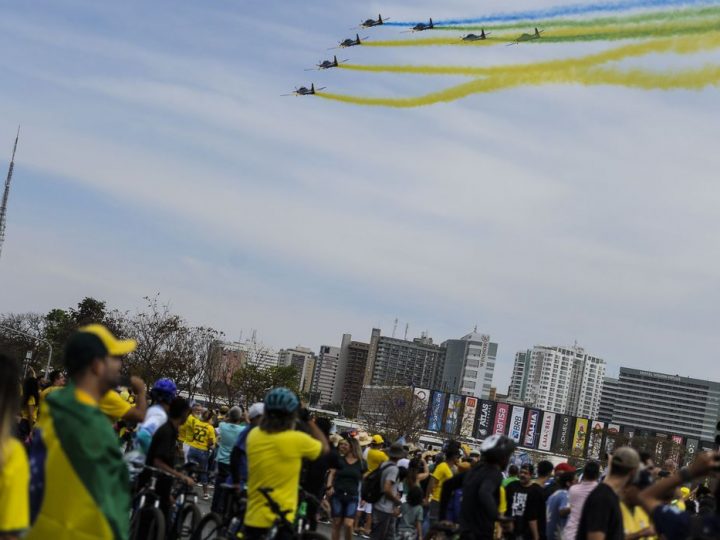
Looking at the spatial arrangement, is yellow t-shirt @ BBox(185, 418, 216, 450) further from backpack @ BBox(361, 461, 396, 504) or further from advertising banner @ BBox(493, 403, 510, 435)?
advertising banner @ BBox(493, 403, 510, 435)

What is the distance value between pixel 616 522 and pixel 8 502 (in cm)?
518

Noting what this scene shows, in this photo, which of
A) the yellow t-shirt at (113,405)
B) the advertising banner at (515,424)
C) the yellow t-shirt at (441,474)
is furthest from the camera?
the advertising banner at (515,424)

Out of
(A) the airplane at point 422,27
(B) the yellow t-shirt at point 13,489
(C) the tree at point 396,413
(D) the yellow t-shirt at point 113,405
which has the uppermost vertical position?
(A) the airplane at point 422,27

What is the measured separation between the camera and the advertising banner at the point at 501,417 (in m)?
160

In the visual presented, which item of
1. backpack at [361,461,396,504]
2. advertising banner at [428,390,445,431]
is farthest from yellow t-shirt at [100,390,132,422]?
advertising banner at [428,390,445,431]

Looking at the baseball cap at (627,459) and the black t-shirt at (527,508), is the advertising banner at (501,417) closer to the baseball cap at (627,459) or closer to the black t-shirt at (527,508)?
the black t-shirt at (527,508)

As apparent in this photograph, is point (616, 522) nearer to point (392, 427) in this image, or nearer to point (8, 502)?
point (8, 502)

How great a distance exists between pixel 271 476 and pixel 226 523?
2220mm

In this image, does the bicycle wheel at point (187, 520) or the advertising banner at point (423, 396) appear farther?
the advertising banner at point (423, 396)

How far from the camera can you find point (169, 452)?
1195 cm

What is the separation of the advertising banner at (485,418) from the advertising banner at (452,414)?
3547 millimetres

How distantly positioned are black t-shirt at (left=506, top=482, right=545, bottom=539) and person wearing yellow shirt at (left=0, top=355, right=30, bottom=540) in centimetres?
1196

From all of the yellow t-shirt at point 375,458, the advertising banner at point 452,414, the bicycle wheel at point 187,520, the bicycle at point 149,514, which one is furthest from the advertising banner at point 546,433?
the bicycle at point 149,514

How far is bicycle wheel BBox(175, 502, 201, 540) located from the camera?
12.2 meters
